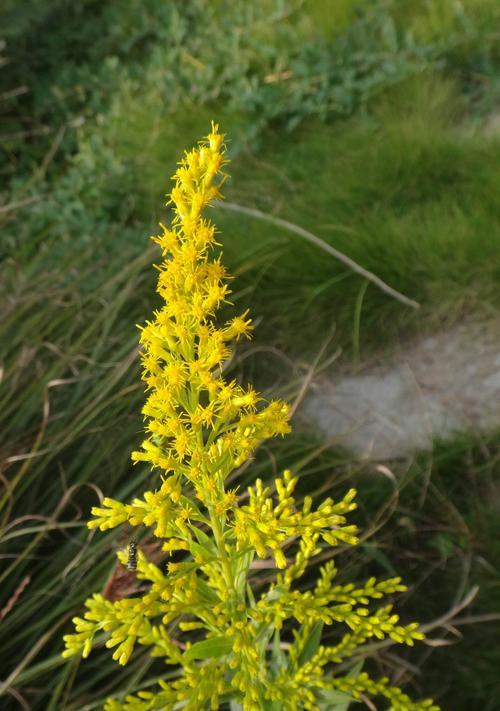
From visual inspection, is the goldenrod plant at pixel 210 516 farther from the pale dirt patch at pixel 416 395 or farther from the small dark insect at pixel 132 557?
the pale dirt patch at pixel 416 395

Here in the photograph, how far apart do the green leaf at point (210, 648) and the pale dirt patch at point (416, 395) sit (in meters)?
Answer: 1.79

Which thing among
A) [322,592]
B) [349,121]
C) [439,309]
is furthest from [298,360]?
[322,592]

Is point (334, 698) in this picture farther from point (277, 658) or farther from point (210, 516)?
point (210, 516)

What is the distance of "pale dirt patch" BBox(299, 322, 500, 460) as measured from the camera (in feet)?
10.5

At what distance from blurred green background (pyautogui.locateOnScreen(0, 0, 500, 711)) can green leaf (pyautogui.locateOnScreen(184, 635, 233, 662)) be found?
25.3 inches

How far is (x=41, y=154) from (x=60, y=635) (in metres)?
3.53

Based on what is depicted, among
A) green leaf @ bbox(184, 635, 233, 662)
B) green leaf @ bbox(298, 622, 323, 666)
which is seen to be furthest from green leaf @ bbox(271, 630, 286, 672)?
green leaf @ bbox(184, 635, 233, 662)

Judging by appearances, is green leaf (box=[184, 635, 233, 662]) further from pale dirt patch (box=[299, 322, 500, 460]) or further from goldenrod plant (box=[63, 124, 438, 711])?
pale dirt patch (box=[299, 322, 500, 460])

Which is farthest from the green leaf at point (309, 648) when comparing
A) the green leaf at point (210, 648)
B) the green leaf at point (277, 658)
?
the green leaf at point (210, 648)

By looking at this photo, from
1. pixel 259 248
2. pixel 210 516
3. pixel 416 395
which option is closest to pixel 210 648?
pixel 210 516

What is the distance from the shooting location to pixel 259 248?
3580mm

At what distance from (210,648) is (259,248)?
239 cm

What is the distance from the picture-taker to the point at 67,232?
13.7 ft

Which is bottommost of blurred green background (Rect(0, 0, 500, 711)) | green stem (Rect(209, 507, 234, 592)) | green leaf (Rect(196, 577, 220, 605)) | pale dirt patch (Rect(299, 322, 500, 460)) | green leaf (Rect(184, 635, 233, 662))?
pale dirt patch (Rect(299, 322, 500, 460))
